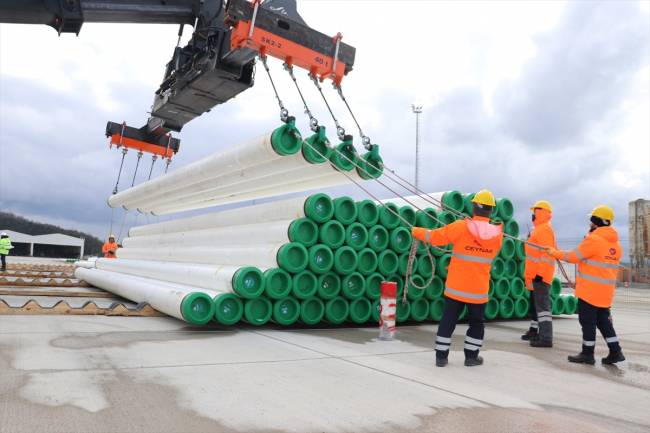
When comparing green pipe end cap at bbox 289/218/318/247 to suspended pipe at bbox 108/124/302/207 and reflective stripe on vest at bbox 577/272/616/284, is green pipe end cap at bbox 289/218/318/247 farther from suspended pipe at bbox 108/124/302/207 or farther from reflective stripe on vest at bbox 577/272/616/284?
reflective stripe on vest at bbox 577/272/616/284

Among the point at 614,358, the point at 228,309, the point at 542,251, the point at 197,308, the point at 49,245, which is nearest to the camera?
the point at 614,358

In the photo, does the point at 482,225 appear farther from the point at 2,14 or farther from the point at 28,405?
the point at 2,14

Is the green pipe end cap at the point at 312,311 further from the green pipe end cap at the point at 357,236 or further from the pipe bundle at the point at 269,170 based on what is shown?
the pipe bundle at the point at 269,170

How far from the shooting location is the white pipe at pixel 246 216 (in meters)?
6.43

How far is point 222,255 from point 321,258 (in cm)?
167

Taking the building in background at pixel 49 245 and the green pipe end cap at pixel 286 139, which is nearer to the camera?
the green pipe end cap at pixel 286 139

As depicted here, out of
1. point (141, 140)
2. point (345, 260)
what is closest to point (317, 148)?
point (345, 260)

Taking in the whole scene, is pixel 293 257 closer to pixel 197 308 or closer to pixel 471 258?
pixel 197 308

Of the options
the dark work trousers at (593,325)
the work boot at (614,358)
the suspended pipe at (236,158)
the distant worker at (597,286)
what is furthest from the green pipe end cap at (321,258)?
the work boot at (614,358)

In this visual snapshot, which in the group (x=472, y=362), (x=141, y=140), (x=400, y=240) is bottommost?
(x=472, y=362)

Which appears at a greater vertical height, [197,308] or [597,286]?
[597,286]

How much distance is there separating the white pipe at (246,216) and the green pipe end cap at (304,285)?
0.76m

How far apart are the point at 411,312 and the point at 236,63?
4.50 meters

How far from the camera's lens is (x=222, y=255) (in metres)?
7.17
